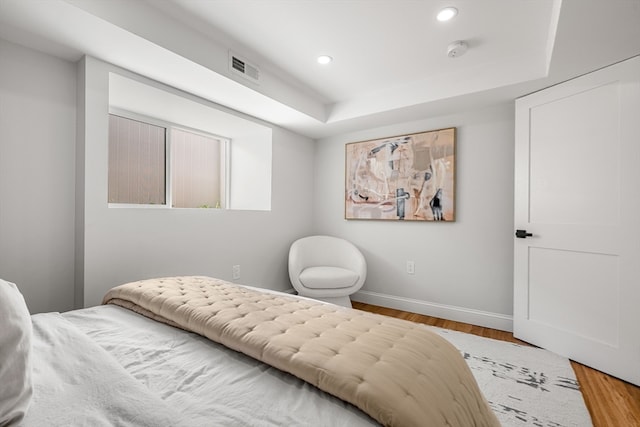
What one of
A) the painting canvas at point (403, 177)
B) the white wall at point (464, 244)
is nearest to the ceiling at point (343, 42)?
the white wall at point (464, 244)

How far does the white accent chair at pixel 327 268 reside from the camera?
9.83ft

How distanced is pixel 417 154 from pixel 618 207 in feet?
5.46

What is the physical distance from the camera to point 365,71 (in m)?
2.64

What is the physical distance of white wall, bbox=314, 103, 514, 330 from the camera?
9.16 feet

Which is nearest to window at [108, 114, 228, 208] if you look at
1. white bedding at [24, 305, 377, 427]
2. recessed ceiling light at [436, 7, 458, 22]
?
white bedding at [24, 305, 377, 427]

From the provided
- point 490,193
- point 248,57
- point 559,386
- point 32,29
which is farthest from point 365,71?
point 559,386

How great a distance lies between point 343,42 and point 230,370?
88.7 inches

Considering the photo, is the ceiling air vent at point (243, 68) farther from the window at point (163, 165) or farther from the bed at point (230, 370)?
the bed at point (230, 370)

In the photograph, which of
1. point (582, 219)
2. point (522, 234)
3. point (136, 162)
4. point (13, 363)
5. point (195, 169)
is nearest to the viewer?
point (13, 363)

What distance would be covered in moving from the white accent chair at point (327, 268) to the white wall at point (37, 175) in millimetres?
1887

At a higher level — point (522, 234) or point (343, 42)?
point (343, 42)

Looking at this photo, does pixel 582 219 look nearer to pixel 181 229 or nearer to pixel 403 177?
pixel 403 177

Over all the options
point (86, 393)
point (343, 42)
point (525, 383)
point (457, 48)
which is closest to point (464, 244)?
point (525, 383)

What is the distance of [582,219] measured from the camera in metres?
2.18
